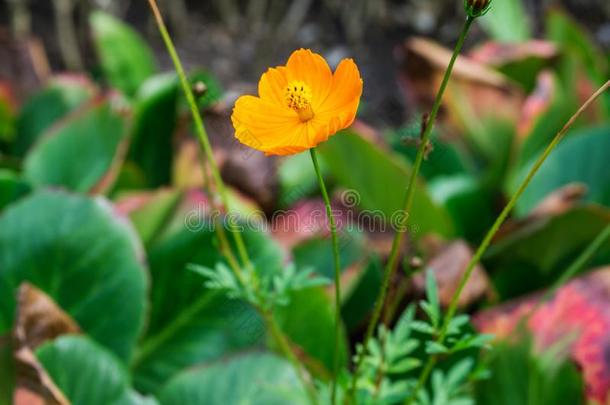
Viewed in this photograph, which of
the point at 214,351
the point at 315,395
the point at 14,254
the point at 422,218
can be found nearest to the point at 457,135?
the point at 422,218

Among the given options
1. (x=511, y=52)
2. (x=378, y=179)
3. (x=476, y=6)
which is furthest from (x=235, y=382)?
(x=511, y=52)

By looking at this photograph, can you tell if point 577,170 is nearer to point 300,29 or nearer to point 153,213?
point 153,213

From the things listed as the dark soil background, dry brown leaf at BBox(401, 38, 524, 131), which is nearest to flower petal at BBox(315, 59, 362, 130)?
dry brown leaf at BBox(401, 38, 524, 131)

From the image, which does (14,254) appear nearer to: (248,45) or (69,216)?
(69,216)

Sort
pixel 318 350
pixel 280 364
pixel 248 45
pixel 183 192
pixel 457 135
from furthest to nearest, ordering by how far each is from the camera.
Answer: pixel 248 45
pixel 457 135
pixel 183 192
pixel 318 350
pixel 280 364

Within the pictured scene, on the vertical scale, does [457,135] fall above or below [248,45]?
below

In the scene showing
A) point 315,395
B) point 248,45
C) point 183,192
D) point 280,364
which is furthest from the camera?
point 248,45

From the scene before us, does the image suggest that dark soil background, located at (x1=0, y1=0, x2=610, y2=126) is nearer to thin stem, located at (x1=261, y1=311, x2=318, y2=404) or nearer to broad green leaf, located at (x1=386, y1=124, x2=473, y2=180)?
broad green leaf, located at (x1=386, y1=124, x2=473, y2=180)
